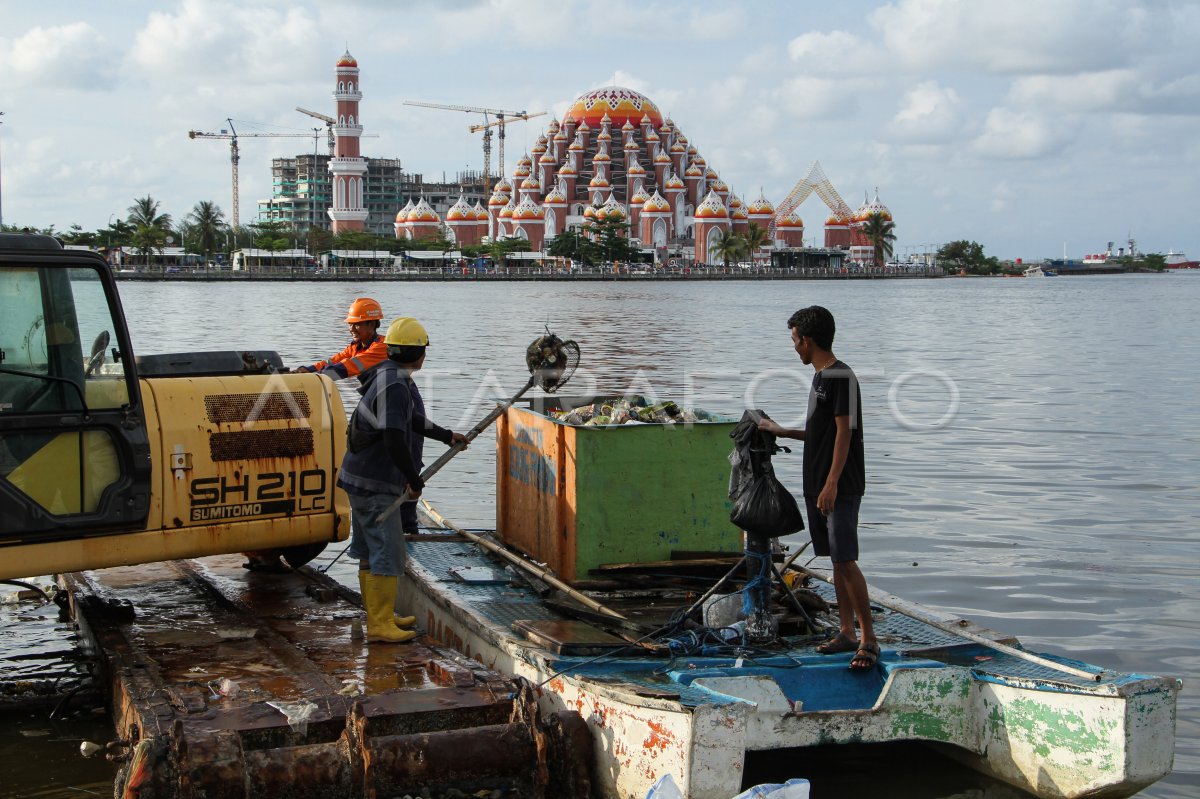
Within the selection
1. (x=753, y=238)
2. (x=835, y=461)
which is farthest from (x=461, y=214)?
(x=835, y=461)

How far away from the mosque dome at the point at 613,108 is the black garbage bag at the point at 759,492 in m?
142

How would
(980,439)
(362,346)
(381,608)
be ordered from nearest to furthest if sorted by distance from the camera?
(381,608), (362,346), (980,439)

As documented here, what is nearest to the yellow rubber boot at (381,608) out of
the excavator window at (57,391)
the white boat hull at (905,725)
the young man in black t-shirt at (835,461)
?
the white boat hull at (905,725)

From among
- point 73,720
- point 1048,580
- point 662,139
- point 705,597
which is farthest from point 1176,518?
point 662,139

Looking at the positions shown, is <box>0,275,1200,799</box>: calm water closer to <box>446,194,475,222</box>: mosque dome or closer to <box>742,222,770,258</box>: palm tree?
<box>446,194,475,222</box>: mosque dome

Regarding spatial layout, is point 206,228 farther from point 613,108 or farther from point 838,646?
point 838,646

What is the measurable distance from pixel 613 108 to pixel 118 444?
471 ft

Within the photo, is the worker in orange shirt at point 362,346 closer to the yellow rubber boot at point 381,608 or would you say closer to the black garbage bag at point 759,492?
the yellow rubber boot at point 381,608

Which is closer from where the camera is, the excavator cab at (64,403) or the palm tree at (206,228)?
the excavator cab at (64,403)

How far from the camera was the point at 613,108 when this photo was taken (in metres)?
147

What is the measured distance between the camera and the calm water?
9.97 meters

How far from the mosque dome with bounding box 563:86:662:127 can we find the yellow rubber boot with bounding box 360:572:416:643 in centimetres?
14192

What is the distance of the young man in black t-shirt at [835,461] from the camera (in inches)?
245

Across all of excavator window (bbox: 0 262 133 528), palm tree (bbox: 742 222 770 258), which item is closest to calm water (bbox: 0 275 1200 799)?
excavator window (bbox: 0 262 133 528)
